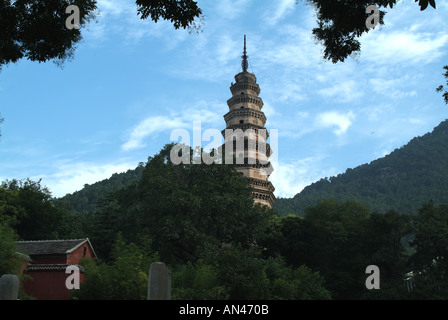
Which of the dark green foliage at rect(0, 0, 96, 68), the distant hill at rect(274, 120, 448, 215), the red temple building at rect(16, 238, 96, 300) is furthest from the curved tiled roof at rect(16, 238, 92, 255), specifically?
the distant hill at rect(274, 120, 448, 215)

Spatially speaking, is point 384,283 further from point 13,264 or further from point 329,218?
point 13,264

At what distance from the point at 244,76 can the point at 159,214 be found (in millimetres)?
32150

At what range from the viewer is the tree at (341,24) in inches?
361

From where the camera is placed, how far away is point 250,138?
53531 mm

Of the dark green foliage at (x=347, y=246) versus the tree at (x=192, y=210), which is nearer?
the dark green foliage at (x=347, y=246)

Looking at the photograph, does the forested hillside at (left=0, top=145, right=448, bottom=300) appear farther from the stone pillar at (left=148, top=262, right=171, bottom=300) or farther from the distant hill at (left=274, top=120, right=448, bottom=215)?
the distant hill at (left=274, top=120, right=448, bottom=215)

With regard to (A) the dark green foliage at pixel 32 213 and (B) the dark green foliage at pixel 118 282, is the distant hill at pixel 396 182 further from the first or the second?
(B) the dark green foliage at pixel 118 282

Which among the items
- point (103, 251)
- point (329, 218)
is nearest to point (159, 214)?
point (103, 251)

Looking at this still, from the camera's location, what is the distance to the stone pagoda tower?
2066 inches

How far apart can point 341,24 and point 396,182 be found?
158429mm

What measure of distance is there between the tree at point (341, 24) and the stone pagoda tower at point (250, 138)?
1593 inches

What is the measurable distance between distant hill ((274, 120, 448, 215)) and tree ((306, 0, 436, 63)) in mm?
105692

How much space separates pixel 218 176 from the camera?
3397cm

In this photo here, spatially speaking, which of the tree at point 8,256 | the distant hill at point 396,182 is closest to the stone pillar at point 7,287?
the tree at point 8,256
